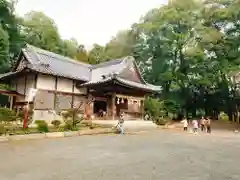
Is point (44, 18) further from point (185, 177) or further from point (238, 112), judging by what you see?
point (185, 177)

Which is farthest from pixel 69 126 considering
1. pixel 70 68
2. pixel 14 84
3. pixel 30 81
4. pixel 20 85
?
pixel 70 68

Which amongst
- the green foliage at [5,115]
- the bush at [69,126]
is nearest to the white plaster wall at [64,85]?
the bush at [69,126]

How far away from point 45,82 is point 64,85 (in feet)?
7.41

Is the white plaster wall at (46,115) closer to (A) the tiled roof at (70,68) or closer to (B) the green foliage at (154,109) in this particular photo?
(A) the tiled roof at (70,68)

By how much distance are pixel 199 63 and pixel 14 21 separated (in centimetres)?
2871

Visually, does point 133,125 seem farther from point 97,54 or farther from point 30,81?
point 97,54

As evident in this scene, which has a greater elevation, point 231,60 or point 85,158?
point 231,60

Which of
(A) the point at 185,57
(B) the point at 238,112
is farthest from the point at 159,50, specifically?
(B) the point at 238,112

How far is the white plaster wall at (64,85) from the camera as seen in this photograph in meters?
27.3

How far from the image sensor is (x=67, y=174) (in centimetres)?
679

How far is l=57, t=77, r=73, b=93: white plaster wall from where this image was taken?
27288 mm

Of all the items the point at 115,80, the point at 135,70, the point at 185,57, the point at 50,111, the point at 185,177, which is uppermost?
the point at 185,57

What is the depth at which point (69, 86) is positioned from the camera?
28.3m

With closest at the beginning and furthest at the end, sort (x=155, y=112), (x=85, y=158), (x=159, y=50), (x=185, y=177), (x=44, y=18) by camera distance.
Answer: (x=185, y=177), (x=85, y=158), (x=155, y=112), (x=159, y=50), (x=44, y=18)
